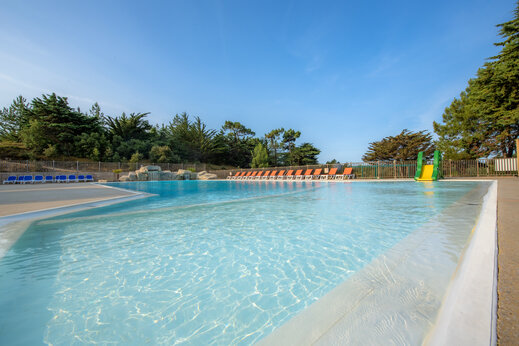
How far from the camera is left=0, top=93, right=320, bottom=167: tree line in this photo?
2422cm

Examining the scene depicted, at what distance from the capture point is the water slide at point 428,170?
12.6 metres

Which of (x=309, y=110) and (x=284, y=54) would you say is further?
(x=309, y=110)

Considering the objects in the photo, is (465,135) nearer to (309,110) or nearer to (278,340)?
(309,110)

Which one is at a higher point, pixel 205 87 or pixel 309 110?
pixel 205 87

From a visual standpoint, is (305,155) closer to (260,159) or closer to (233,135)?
(260,159)

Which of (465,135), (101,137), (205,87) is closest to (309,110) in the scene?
(205,87)

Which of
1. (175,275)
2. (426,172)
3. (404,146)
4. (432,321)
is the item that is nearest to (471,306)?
(432,321)

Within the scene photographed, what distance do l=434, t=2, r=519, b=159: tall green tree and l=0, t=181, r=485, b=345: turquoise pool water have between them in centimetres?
1748

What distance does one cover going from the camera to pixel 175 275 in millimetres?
1979

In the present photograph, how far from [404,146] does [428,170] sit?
645 inches

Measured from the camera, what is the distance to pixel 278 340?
1.10 meters

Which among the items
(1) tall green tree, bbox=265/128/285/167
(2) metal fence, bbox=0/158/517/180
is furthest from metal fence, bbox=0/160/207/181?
(1) tall green tree, bbox=265/128/285/167

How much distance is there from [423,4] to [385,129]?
21.8m

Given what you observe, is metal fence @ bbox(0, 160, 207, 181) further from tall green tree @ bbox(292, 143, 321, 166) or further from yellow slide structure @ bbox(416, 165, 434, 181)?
yellow slide structure @ bbox(416, 165, 434, 181)
